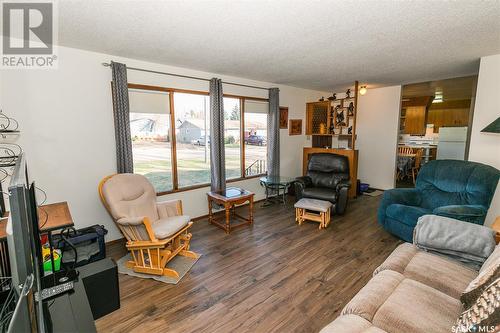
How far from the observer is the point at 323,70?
3.76m

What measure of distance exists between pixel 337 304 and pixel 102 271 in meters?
1.95

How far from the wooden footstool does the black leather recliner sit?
249 millimetres

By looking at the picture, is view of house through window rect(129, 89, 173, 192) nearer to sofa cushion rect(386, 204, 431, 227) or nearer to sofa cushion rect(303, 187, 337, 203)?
sofa cushion rect(303, 187, 337, 203)

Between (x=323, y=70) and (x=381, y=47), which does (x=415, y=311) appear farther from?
(x=323, y=70)

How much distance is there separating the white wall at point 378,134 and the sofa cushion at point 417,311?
4.57 meters

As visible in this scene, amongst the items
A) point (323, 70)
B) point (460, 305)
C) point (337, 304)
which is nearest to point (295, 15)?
point (323, 70)

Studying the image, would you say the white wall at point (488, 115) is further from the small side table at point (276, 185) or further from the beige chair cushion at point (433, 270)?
the small side table at point (276, 185)

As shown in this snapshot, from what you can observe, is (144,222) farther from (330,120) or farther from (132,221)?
(330,120)

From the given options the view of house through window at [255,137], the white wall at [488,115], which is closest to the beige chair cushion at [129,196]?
the view of house through window at [255,137]

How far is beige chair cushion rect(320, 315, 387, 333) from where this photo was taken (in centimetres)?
118

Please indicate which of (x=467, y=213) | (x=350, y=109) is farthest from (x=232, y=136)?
(x=467, y=213)

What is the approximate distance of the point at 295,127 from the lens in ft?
18.1

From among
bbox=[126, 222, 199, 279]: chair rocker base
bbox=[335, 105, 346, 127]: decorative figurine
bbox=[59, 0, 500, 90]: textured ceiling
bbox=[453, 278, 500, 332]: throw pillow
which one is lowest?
bbox=[126, 222, 199, 279]: chair rocker base

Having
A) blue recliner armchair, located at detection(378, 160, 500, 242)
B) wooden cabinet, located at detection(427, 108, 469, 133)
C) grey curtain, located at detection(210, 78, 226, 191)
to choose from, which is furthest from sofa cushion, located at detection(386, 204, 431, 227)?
wooden cabinet, located at detection(427, 108, 469, 133)
